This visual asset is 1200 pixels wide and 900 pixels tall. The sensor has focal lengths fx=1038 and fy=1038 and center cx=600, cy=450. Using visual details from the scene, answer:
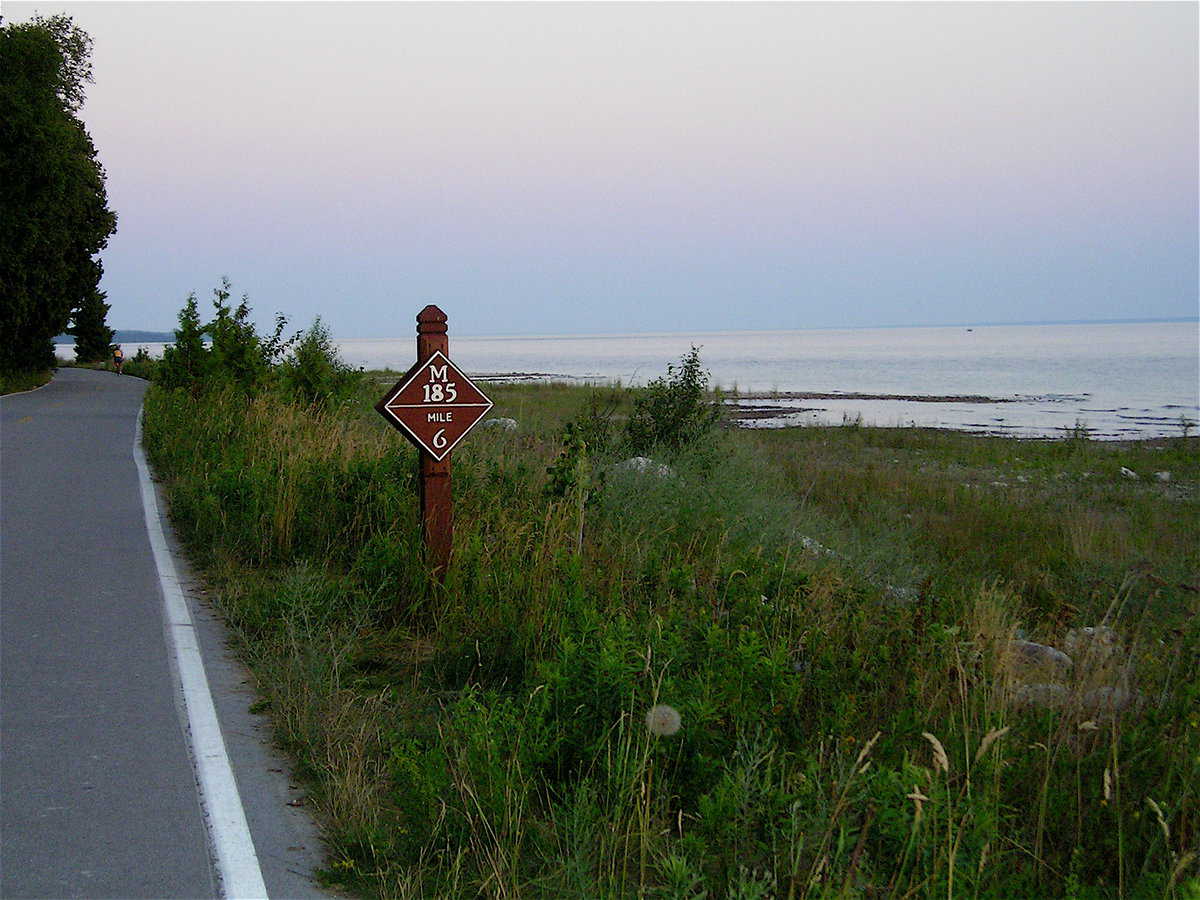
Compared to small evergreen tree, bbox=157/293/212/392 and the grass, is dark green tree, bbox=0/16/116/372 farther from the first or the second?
small evergreen tree, bbox=157/293/212/392

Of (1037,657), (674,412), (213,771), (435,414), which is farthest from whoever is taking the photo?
(674,412)

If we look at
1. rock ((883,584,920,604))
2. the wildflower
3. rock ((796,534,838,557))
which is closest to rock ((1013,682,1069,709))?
the wildflower

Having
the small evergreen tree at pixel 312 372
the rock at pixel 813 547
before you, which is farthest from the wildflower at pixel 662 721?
the small evergreen tree at pixel 312 372

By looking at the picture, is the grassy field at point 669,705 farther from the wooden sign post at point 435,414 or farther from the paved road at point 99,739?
the paved road at point 99,739

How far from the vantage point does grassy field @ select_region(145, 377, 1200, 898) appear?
11.8 feet

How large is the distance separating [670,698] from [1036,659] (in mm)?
3237

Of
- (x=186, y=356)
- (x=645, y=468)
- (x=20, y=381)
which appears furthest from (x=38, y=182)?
(x=645, y=468)

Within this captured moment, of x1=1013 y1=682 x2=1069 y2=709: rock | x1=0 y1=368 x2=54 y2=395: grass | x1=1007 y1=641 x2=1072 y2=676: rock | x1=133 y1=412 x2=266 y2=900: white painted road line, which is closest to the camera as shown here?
x1=133 y1=412 x2=266 y2=900: white painted road line

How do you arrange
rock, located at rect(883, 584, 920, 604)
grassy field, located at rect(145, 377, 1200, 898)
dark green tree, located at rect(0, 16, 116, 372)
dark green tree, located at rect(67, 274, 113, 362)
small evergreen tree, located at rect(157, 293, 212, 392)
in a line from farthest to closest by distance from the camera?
1. dark green tree, located at rect(67, 274, 113, 362)
2. dark green tree, located at rect(0, 16, 116, 372)
3. small evergreen tree, located at rect(157, 293, 212, 392)
4. rock, located at rect(883, 584, 920, 604)
5. grassy field, located at rect(145, 377, 1200, 898)

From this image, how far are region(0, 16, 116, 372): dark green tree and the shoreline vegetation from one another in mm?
27645

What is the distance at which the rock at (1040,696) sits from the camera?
476 cm

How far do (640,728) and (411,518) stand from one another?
445 centimetres

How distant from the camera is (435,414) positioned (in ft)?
24.3

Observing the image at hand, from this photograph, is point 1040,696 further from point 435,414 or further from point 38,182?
point 38,182
